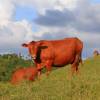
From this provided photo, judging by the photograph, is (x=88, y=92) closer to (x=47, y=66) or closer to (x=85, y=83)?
(x=85, y=83)

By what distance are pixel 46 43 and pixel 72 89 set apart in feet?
22.9

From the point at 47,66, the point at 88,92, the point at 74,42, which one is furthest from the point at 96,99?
the point at 74,42

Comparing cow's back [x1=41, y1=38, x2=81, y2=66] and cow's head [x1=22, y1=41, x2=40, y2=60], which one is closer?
cow's head [x1=22, y1=41, x2=40, y2=60]

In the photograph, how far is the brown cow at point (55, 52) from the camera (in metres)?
21.1

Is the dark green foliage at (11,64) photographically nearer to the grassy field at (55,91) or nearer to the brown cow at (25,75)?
the brown cow at (25,75)

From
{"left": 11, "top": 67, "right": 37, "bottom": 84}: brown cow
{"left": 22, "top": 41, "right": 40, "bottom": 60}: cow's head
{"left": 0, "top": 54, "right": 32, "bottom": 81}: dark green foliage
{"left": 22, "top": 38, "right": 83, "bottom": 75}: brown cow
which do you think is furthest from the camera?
{"left": 0, "top": 54, "right": 32, "bottom": 81}: dark green foliage

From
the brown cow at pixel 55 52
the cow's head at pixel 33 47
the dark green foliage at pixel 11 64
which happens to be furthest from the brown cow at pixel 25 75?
the dark green foliage at pixel 11 64

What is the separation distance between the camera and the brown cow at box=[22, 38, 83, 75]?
21094 mm

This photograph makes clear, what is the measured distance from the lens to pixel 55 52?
21.6 metres

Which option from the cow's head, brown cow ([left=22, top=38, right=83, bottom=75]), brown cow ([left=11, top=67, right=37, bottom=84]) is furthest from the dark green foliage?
the cow's head

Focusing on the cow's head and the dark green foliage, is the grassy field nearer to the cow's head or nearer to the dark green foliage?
the cow's head

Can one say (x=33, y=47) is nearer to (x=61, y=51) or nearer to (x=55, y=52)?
(x=55, y=52)

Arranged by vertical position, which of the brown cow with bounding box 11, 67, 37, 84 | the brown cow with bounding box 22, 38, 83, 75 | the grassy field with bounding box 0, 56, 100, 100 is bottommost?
the grassy field with bounding box 0, 56, 100, 100

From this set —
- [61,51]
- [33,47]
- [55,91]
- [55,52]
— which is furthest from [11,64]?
[55,91]
